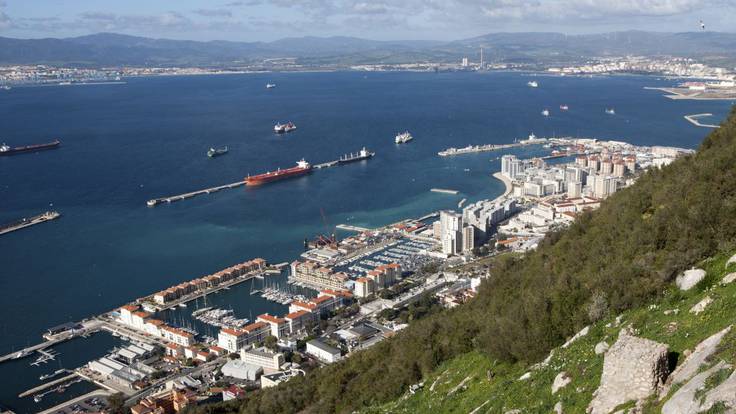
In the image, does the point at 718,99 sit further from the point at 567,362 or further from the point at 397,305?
the point at 567,362

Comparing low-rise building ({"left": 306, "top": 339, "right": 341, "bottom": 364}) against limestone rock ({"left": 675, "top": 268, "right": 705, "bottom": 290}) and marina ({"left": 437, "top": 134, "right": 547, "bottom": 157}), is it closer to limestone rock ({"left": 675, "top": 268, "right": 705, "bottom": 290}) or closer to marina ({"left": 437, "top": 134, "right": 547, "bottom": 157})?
limestone rock ({"left": 675, "top": 268, "right": 705, "bottom": 290})

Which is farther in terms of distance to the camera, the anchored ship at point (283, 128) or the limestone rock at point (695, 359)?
the anchored ship at point (283, 128)

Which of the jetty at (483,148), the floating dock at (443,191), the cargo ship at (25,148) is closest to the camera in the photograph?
the floating dock at (443,191)

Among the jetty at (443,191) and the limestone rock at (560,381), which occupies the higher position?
the limestone rock at (560,381)

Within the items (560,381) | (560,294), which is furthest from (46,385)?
(560,381)

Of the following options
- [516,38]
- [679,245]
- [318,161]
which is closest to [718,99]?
[318,161]

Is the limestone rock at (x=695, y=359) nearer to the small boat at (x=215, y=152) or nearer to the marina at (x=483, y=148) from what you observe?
the marina at (x=483, y=148)

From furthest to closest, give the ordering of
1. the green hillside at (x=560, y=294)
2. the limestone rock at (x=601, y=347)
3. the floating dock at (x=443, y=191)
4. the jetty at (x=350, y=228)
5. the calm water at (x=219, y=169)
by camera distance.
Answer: the floating dock at (x=443, y=191), the jetty at (x=350, y=228), the calm water at (x=219, y=169), the green hillside at (x=560, y=294), the limestone rock at (x=601, y=347)

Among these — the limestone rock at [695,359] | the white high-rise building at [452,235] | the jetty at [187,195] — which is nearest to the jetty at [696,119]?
the white high-rise building at [452,235]
